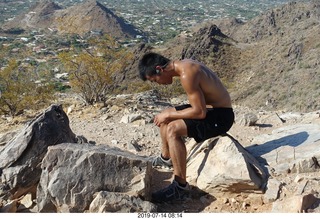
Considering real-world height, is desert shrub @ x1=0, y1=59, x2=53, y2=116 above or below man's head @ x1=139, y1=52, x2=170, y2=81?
below

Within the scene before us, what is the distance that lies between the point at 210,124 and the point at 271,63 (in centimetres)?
2817

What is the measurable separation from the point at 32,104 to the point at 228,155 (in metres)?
8.66

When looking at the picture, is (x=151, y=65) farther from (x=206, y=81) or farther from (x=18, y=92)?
(x=18, y=92)

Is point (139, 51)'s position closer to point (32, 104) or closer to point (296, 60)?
point (296, 60)

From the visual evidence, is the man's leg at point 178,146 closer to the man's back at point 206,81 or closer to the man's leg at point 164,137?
the man's leg at point 164,137

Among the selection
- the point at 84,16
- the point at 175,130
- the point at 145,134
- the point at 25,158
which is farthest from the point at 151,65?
the point at 84,16

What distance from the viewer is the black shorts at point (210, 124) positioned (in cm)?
434

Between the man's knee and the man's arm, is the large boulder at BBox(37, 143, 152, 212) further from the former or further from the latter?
the man's arm

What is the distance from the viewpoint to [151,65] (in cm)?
421

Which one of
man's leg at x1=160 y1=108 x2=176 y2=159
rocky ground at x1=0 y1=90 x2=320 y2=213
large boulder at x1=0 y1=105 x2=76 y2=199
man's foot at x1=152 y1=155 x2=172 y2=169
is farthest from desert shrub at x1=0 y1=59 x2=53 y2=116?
man's leg at x1=160 y1=108 x2=176 y2=159

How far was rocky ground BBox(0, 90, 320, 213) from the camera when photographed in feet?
14.0

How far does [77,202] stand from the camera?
4039mm

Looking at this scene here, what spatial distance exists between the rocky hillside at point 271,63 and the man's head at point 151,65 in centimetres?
1496

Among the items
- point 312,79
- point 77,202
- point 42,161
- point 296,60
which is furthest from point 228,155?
point 296,60
